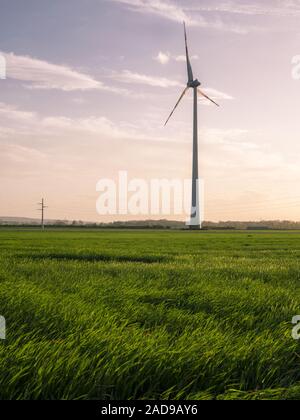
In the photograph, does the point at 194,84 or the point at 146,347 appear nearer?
the point at 146,347

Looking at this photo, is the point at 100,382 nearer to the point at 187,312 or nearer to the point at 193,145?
the point at 187,312

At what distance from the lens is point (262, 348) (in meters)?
4.70

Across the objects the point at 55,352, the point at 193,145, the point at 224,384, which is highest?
the point at 193,145

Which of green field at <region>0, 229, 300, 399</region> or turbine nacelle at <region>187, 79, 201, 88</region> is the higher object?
turbine nacelle at <region>187, 79, 201, 88</region>

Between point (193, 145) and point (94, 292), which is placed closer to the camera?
point (94, 292)

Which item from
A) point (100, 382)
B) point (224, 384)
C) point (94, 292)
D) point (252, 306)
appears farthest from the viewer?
point (94, 292)

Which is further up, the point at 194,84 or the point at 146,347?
the point at 194,84

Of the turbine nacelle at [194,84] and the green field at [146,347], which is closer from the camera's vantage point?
the green field at [146,347]

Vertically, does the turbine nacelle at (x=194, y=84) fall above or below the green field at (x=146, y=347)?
above

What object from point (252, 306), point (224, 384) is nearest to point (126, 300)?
point (252, 306)

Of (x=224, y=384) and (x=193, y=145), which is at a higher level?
(x=193, y=145)

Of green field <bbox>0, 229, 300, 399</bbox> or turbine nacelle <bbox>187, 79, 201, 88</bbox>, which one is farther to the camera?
turbine nacelle <bbox>187, 79, 201, 88</bbox>
